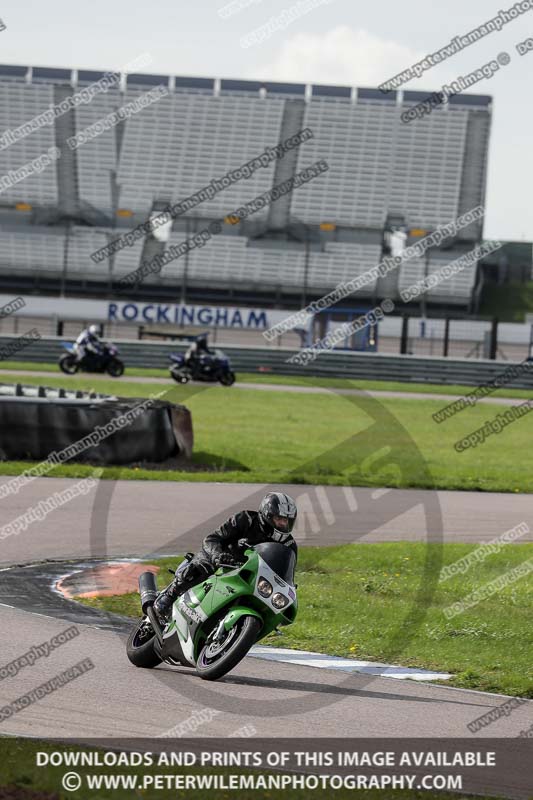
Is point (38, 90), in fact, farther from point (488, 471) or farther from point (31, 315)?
point (488, 471)

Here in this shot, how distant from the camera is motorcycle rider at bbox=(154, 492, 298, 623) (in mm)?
7660

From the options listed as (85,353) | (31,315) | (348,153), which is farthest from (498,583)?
(348,153)

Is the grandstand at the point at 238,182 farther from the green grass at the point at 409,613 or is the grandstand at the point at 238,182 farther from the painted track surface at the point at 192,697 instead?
the painted track surface at the point at 192,697

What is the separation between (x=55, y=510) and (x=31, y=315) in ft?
135

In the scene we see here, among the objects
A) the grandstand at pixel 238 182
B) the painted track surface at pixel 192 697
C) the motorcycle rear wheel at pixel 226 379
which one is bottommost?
the motorcycle rear wheel at pixel 226 379

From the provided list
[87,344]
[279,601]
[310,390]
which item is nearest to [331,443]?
[310,390]

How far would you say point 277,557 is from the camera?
7.59m

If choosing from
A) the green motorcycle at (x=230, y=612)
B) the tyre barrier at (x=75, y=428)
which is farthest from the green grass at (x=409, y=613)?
the tyre barrier at (x=75, y=428)

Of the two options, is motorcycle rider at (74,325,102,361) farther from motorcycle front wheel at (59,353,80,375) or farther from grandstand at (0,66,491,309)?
grandstand at (0,66,491,309)

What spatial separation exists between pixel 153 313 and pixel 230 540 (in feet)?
153

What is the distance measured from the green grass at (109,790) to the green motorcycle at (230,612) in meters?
1.45

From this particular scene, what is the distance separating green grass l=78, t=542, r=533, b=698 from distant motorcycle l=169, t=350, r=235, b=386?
2132 centimetres

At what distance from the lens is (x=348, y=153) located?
6969 cm

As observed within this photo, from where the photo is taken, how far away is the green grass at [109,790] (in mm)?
5297
